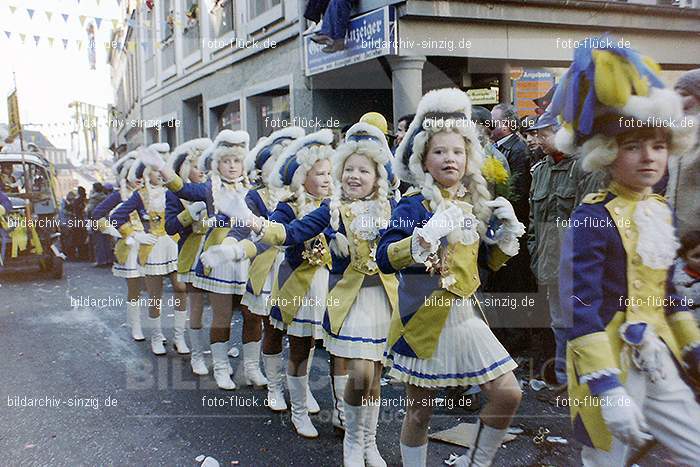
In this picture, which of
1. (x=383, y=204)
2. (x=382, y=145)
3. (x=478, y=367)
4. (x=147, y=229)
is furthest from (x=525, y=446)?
(x=147, y=229)


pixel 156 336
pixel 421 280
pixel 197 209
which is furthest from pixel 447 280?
pixel 156 336

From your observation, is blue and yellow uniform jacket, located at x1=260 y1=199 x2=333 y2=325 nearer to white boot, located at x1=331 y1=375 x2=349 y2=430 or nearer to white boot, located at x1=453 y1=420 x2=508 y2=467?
white boot, located at x1=331 y1=375 x2=349 y2=430

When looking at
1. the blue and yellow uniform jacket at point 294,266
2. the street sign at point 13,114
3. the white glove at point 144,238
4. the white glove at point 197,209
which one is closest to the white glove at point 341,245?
the blue and yellow uniform jacket at point 294,266

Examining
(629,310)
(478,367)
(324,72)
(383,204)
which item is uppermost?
(324,72)

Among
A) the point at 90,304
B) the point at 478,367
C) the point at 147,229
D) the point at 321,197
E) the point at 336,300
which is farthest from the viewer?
the point at 90,304

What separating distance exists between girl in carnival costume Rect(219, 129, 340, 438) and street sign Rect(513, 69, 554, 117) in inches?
197

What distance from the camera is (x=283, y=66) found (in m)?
10.1

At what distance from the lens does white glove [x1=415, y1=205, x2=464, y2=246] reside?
2.69 metres

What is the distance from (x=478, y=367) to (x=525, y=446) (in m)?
1.30

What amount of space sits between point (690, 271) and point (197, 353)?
4.17 meters

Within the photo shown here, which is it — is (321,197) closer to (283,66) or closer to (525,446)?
(525,446)

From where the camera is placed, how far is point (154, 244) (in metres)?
6.44

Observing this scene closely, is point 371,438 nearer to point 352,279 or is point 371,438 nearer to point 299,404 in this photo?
point 299,404

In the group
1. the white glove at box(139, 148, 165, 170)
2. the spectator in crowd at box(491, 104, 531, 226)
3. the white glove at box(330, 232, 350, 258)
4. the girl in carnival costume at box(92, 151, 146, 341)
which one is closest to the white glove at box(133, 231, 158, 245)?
the girl in carnival costume at box(92, 151, 146, 341)
